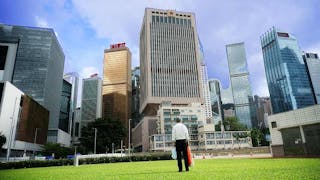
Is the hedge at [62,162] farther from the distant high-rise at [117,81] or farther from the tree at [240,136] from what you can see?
the distant high-rise at [117,81]

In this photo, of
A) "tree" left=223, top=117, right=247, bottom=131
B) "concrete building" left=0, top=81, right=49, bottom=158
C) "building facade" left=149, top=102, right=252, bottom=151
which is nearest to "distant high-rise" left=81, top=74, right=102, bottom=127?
"building facade" left=149, top=102, right=252, bottom=151

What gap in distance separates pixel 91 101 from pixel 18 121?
5416 inches

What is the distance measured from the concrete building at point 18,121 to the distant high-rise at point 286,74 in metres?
121

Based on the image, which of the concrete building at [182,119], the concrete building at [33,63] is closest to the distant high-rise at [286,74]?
the concrete building at [182,119]

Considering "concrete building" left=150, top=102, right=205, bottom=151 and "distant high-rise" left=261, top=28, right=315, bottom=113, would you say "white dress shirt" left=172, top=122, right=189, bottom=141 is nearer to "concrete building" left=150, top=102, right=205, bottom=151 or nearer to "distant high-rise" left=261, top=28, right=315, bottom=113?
"concrete building" left=150, top=102, right=205, bottom=151

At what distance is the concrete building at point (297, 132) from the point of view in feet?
95.1

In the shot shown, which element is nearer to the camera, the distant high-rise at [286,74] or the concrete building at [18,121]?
Result: the concrete building at [18,121]

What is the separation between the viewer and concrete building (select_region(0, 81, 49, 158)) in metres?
49.5

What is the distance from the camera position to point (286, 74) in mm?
127625

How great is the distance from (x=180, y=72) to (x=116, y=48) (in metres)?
94.8

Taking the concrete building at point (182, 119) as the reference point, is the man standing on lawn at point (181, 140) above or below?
below

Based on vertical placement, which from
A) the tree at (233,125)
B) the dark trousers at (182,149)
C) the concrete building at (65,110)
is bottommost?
the dark trousers at (182,149)

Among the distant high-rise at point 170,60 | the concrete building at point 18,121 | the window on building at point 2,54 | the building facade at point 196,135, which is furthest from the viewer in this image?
the distant high-rise at point 170,60

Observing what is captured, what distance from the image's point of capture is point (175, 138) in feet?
22.6
